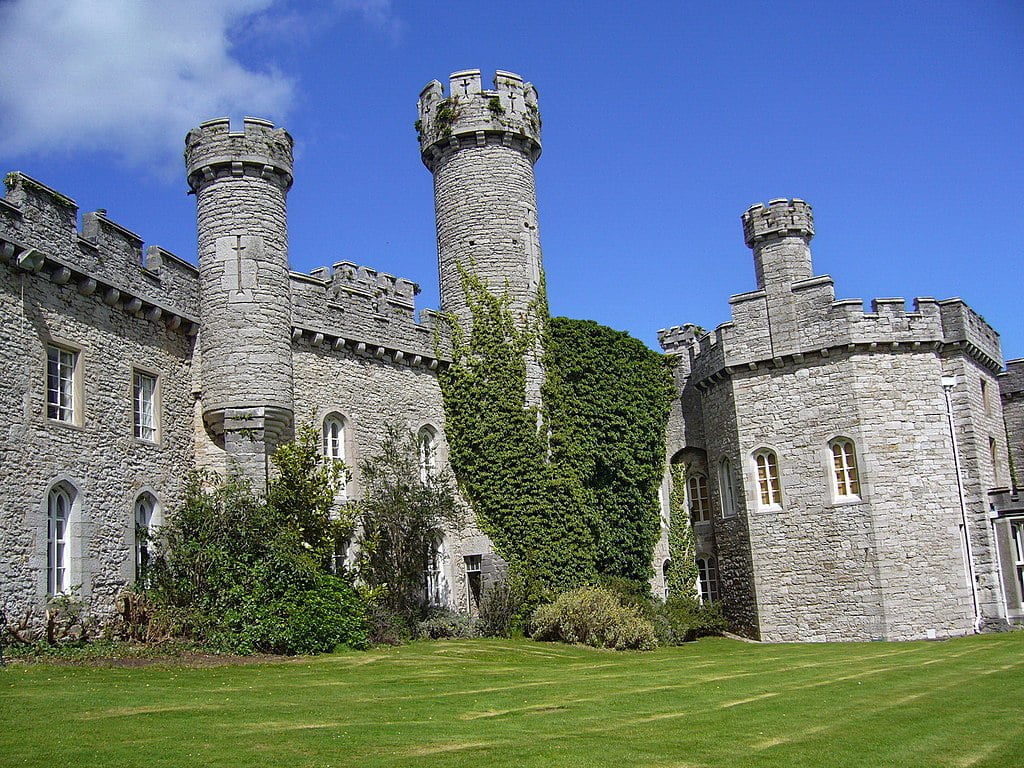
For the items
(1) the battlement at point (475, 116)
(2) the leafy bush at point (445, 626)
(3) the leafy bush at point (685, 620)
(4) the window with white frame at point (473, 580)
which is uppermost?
(1) the battlement at point (475, 116)

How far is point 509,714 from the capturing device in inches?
468

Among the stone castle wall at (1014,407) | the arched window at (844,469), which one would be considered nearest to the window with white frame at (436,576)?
the arched window at (844,469)

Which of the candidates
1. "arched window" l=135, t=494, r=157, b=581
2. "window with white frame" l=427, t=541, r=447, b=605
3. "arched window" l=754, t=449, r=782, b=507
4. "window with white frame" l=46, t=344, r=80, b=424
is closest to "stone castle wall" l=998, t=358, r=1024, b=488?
"arched window" l=754, t=449, r=782, b=507

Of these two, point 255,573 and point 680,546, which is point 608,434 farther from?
point 255,573

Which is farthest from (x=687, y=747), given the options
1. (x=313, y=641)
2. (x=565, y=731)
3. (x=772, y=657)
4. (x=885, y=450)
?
(x=885, y=450)

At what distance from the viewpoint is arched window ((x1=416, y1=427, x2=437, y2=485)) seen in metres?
24.6

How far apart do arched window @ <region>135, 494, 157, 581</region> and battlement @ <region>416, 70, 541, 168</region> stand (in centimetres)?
1179

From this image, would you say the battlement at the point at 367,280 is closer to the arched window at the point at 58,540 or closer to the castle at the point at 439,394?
the castle at the point at 439,394

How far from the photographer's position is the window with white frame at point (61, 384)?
17.8 meters

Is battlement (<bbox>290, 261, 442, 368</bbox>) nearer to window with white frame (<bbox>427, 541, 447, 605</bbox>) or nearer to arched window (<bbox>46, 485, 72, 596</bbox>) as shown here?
window with white frame (<bbox>427, 541, 447, 605</bbox>)

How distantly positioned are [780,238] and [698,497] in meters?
7.33

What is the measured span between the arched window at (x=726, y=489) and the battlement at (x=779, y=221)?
20.3 ft

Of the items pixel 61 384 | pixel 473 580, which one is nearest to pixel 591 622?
pixel 473 580

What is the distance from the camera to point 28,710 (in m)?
11.3
